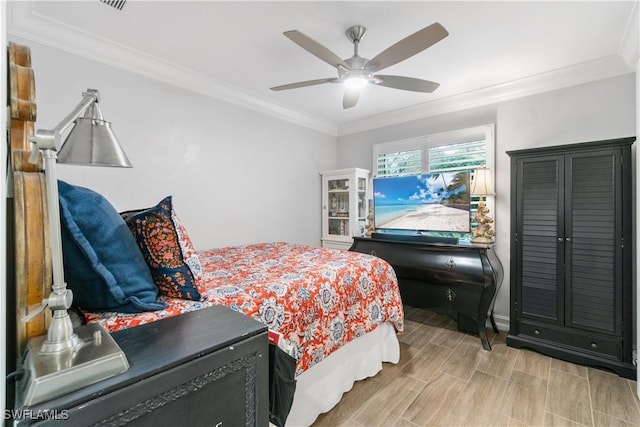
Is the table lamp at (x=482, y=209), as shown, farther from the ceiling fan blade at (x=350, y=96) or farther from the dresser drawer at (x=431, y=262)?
the ceiling fan blade at (x=350, y=96)

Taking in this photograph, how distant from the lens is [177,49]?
8.03ft

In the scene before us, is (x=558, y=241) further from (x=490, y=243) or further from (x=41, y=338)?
(x=41, y=338)

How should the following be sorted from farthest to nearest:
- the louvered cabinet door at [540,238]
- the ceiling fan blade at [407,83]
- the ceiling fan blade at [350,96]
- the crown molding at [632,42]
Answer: the louvered cabinet door at [540,238]
the ceiling fan blade at [350,96]
the ceiling fan blade at [407,83]
the crown molding at [632,42]

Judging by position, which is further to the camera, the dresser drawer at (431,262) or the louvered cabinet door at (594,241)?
the dresser drawer at (431,262)

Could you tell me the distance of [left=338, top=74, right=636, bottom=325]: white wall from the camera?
2541mm

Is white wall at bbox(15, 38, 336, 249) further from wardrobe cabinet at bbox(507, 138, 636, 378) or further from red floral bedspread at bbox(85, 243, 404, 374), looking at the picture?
wardrobe cabinet at bbox(507, 138, 636, 378)

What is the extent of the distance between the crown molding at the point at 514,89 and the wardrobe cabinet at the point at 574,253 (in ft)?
2.61

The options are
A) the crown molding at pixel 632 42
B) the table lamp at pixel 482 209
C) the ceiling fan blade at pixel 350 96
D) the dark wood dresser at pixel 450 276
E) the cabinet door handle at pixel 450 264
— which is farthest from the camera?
the table lamp at pixel 482 209

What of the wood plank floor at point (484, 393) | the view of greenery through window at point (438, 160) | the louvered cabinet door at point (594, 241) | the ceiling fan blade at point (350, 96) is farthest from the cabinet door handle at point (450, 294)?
the ceiling fan blade at point (350, 96)

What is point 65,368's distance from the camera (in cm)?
65

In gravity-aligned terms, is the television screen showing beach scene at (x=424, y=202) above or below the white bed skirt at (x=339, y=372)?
above

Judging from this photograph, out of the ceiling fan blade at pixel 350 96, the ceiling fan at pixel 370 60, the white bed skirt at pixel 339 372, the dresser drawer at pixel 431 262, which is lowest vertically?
the white bed skirt at pixel 339 372

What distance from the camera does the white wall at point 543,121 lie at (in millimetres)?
2541

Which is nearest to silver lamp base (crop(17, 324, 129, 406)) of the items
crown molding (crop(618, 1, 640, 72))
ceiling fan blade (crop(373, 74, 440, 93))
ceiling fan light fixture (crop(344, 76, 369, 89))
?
ceiling fan light fixture (crop(344, 76, 369, 89))
